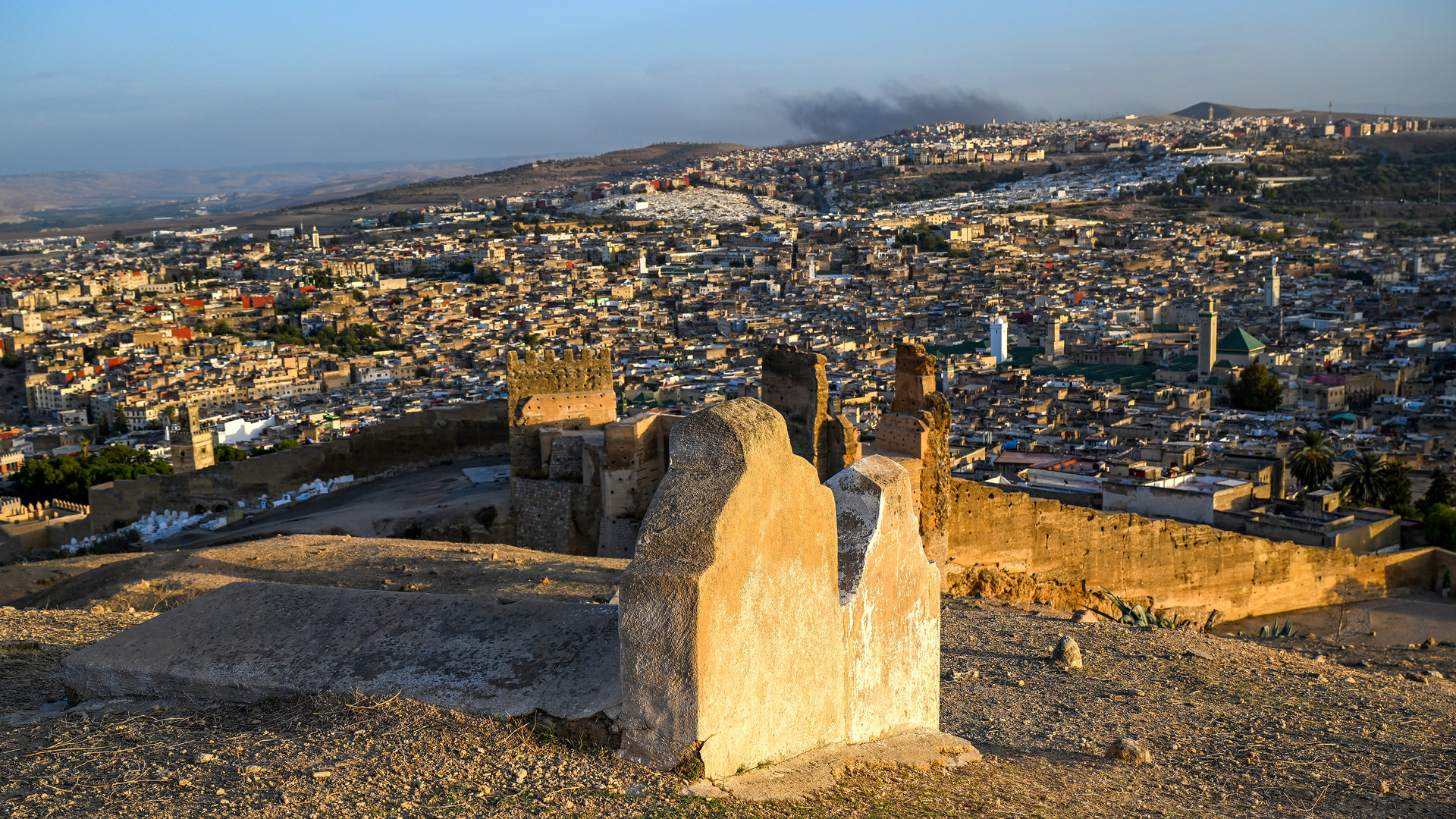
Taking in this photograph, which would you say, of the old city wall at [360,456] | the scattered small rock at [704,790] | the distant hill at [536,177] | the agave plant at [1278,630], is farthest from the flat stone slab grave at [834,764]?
the distant hill at [536,177]

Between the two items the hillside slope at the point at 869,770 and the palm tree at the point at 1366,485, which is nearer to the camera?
A: the hillside slope at the point at 869,770

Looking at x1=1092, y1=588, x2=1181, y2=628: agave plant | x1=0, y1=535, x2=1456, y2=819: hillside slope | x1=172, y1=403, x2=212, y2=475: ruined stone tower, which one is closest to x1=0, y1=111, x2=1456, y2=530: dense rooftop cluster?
x1=1092, y1=588, x2=1181, y2=628: agave plant

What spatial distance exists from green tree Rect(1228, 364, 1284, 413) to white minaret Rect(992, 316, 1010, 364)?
14816 mm

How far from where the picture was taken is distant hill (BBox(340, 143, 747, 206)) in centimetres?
16400

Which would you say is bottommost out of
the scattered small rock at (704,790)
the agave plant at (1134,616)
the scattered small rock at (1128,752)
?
the agave plant at (1134,616)

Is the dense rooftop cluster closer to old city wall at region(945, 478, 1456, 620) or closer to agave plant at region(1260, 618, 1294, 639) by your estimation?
old city wall at region(945, 478, 1456, 620)

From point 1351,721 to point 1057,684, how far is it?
4.75 ft

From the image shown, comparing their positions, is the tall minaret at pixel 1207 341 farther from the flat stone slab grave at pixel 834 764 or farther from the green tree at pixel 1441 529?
the flat stone slab grave at pixel 834 764

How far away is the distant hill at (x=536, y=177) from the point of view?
16400cm

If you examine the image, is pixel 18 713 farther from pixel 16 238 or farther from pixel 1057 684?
pixel 16 238

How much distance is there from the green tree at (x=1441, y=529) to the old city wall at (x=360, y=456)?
43.8 ft

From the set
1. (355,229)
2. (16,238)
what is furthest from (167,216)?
(355,229)

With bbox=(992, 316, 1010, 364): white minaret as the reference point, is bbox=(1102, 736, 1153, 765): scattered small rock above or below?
above

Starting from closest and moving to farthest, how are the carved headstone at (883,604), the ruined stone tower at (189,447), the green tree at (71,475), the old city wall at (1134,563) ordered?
the carved headstone at (883,604) < the old city wall at (1134,563) < the ruined stone tower at (189,447) < the green tree at (71,475)
